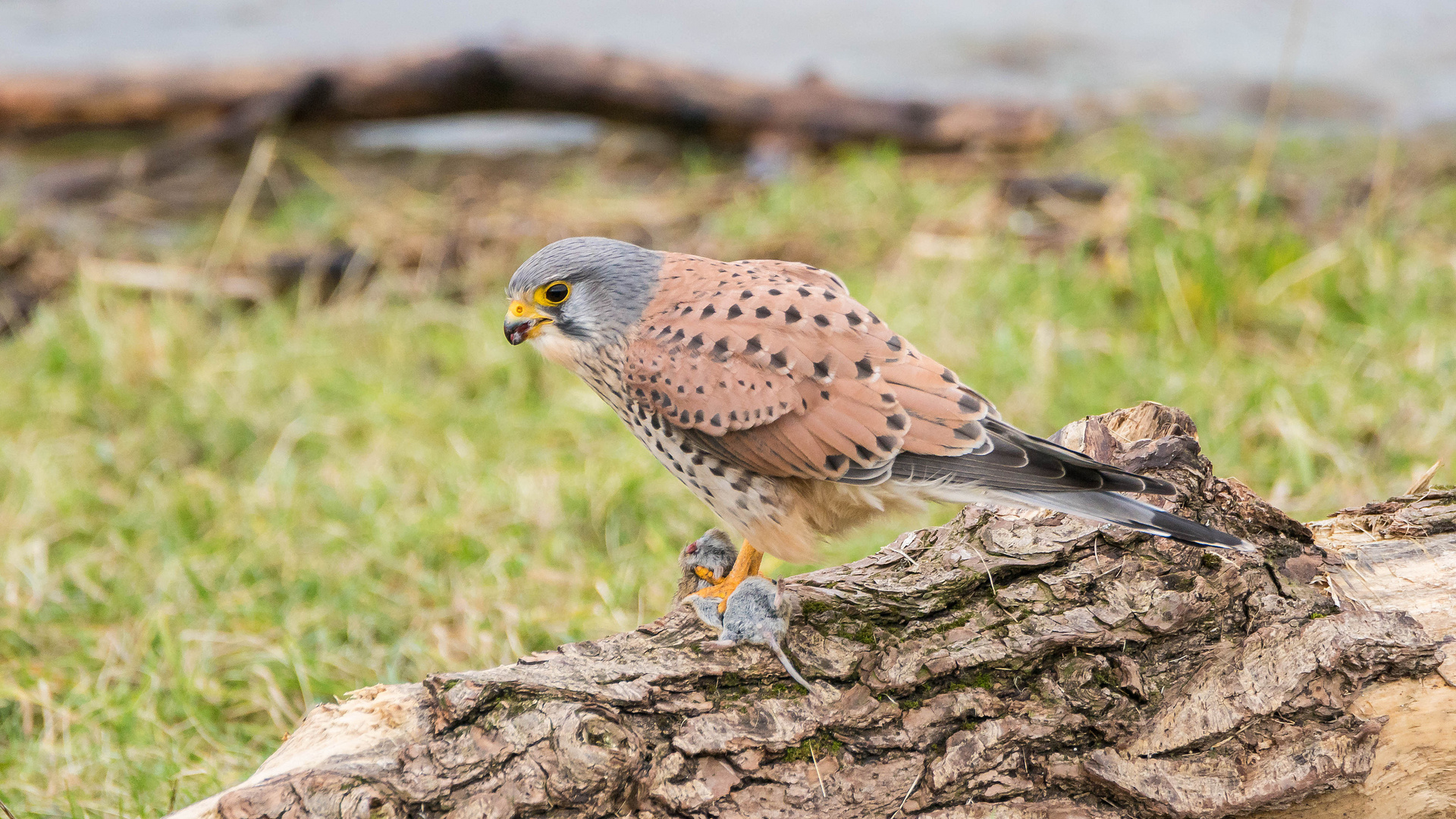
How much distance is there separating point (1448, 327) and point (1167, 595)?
3176mm

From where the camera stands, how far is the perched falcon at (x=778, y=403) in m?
2.32

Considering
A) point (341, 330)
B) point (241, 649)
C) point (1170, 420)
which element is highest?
point (1170, 420)

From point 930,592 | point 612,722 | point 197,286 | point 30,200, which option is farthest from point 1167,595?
point 30,200

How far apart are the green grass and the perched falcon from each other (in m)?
0.34

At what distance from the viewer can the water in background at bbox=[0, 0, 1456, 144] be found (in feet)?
31.4

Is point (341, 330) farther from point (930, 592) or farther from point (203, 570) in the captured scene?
point (930, 592)

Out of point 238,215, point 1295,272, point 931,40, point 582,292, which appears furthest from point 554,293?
point 931,40

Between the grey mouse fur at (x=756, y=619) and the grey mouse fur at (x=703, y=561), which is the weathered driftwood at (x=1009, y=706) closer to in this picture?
the grey mouse fur at (x=756, y=619)

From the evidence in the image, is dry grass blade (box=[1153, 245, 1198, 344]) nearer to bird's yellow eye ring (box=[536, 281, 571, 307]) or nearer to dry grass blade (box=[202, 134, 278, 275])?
bird's yellow eye ring (box=[536, 281, 571, 307])

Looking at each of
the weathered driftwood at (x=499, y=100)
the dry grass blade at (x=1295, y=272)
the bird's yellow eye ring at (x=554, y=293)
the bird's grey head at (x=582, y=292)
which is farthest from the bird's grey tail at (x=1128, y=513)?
the weathered driftwood at (x=499, y=100)

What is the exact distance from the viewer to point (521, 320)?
2686mm

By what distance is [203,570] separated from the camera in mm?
3762

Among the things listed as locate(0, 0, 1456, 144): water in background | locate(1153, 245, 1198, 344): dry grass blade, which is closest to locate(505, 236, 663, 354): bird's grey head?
locate(1153, 245, 1198, 344): dry grass blade

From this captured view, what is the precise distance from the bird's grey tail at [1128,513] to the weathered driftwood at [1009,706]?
0.71ft
